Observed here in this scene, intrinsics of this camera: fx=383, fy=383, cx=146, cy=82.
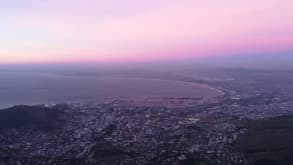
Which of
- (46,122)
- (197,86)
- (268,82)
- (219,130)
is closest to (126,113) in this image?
(46,122)

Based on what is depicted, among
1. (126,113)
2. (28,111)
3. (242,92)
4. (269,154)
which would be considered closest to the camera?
(269,154)

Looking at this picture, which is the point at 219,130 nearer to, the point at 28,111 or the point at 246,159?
the point at 246,159

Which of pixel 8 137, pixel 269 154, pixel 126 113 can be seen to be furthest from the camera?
pixel 126 113

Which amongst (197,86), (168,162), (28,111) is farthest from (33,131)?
(197,86)

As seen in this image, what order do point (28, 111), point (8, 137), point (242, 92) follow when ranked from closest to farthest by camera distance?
point (8, 137)
point (28, 111)
point (242, 92)

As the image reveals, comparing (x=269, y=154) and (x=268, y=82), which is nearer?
(x=269, y=154)

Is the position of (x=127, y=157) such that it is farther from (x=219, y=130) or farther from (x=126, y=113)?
(x=126, y=113)

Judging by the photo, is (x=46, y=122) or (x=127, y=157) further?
(x=46, y=122)

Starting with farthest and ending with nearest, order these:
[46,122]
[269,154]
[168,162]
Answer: [46,122] < [269,154] < [168,162]
